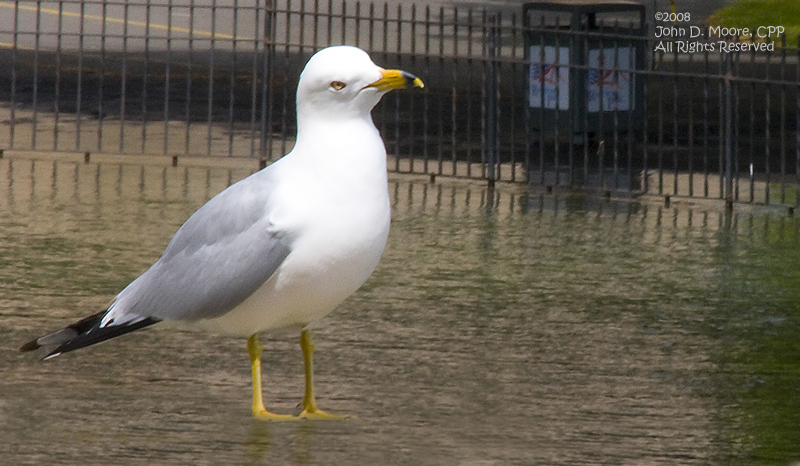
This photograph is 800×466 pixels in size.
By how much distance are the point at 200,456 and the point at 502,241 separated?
4.48 meters

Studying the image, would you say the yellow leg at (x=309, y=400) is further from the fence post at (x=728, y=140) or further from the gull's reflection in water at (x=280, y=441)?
the fence post at (x=728, y=140)

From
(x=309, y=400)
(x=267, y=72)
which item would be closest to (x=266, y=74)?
(x=267, y=72)

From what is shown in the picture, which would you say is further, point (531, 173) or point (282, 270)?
point (531, 173)

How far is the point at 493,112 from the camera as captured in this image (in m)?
11.3

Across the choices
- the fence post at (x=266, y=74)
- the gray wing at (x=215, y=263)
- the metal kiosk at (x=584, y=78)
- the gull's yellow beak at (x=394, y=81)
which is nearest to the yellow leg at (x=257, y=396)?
the gray wing at (x=215, y=263)

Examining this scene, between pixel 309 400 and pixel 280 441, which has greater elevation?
pixel 309 400

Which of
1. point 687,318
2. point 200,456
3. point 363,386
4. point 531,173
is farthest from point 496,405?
point 531,173

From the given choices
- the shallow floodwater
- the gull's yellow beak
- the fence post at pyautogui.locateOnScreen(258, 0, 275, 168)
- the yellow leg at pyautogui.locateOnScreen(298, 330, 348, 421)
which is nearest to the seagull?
the gull's yellow beak

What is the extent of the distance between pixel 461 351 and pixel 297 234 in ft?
5.83

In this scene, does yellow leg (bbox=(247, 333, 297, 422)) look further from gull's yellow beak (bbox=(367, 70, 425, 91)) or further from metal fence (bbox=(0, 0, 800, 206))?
metal fence (bbox=(0, 0, 800, 206))

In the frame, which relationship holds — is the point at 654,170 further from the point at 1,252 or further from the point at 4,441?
the point at 4,441

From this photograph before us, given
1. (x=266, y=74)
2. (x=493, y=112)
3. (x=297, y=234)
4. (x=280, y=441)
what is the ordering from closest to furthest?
(x=297, y=234) < (x=280, y=441) < (x=493, y=112) < (x=266, y=74)

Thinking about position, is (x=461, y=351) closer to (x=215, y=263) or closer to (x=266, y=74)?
(x=215, y=263)

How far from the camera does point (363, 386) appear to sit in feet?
19.5
